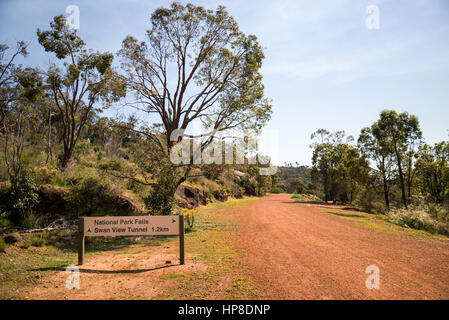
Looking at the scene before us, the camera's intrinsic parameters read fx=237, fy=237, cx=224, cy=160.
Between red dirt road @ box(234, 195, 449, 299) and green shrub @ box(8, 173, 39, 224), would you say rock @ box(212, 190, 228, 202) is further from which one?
green shrub @ box(8, 173, 39, 224)

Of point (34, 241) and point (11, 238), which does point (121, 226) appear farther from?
point (11, 238)

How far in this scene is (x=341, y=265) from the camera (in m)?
6.09

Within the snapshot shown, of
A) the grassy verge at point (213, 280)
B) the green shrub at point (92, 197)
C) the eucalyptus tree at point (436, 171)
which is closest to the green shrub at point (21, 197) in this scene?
the green shrub at point (92, 197)

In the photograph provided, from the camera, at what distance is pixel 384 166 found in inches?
1127

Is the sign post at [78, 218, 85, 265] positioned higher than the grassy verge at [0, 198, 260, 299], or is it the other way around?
the sign post at [78, 218, 85, 265]

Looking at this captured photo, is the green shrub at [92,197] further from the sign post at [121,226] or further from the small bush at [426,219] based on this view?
the small bush at [426,219]

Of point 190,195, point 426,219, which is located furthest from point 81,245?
point 426,219

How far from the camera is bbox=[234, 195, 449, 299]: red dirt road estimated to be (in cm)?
456

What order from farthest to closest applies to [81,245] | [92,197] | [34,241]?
[92,197] → [34,241] → [81,245]

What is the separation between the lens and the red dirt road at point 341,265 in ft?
15.0

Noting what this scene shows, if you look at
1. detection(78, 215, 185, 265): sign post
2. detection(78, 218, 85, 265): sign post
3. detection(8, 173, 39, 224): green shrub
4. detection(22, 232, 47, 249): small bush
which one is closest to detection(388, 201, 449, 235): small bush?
detection(78, 215, 185, 265): sign post

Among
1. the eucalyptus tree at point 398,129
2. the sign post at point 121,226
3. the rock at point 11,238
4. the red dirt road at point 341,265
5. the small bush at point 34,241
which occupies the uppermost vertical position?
the eucalyptus tree at point 398,129
